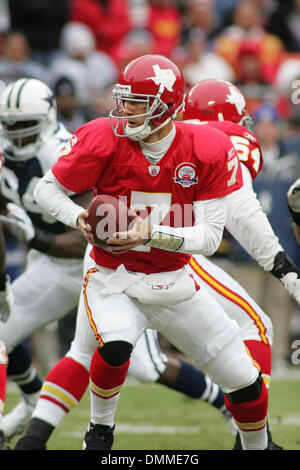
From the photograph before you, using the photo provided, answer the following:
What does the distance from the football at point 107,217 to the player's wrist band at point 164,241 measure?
0.12 m

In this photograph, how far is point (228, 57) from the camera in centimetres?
931

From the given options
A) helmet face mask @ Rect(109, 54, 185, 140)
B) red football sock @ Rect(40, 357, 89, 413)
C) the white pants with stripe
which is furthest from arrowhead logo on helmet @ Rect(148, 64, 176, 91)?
red football sock @ Rect(40, 357, 89, 413)

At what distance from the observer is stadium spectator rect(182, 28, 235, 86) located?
8.68 metres

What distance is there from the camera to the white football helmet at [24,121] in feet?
15.7

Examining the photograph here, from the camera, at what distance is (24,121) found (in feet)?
15.8

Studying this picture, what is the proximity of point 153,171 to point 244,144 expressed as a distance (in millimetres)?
764

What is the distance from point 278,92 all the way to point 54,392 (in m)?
5.34

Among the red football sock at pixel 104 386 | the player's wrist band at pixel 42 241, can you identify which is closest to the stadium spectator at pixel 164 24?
the player's wrist band at pixel 42 241

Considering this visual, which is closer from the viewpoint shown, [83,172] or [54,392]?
[83,172]

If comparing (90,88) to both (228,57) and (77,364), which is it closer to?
(228,57)

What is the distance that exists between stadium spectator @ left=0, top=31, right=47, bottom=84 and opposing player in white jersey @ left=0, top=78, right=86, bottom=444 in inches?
143

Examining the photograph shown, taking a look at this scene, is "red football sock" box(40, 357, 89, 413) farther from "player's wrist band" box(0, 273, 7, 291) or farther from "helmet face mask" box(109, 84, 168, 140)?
"helmet face mask" box(109, 84, 168, 140)

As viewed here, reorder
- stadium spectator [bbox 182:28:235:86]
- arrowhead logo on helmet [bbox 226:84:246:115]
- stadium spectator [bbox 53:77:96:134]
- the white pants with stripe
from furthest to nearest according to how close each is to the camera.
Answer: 1. stadium spectator [bbox 182:28:235:86]
2. stadium spectator [bbox 53:77:96:134]
3. arrowhead logo on helmet [bbox 226:84:246:115]
4. the white pants with stripe

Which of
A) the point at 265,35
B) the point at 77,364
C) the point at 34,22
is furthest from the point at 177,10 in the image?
the point at 77,364
